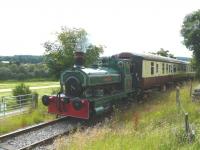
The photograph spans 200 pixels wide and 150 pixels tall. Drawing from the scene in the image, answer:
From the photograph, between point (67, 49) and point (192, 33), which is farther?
point (192, 33)

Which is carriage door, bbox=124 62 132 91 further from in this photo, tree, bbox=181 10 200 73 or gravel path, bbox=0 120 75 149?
tree, bbox=181 10 200 73

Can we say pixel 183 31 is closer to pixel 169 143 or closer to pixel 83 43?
pixel 83 43

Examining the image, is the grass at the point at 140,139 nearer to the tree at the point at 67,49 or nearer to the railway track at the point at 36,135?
the railway track at the point at 36,135

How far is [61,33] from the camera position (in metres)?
25.3

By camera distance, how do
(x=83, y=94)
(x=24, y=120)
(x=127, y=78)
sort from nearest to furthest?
1. (x=24, y=120)
2. (x=83, y=94)
3. (x=127, y=78)

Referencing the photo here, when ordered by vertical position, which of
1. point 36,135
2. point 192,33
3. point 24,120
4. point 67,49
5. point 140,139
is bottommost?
point 36,135

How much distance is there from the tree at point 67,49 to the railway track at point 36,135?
401 inches

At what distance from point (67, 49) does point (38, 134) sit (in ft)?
42.9

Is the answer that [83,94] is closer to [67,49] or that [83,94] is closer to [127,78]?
[127,78]

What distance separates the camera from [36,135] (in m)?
11.5

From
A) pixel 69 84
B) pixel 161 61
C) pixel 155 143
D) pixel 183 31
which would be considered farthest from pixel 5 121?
pixel 183 31

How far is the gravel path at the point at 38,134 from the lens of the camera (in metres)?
10.5

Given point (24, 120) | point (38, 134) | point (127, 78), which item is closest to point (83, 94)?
point (24, 120)

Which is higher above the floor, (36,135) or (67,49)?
(67,49)
